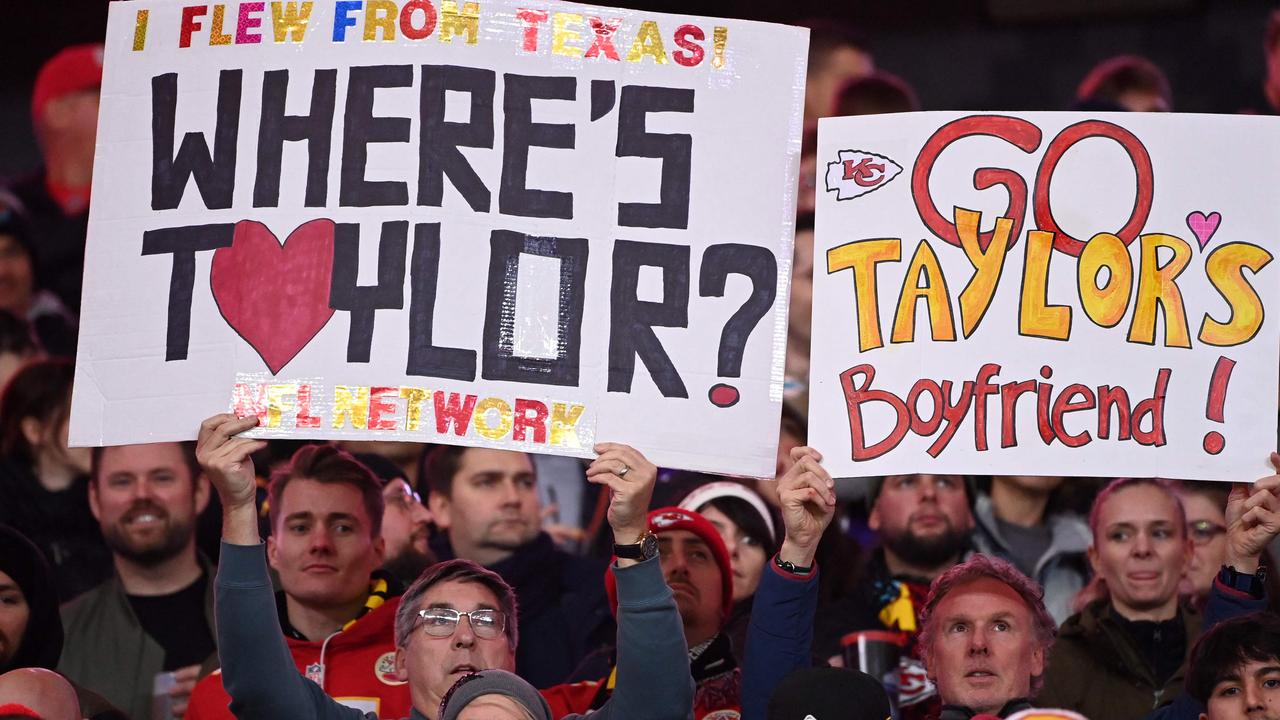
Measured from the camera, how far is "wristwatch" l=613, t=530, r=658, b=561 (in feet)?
11.0

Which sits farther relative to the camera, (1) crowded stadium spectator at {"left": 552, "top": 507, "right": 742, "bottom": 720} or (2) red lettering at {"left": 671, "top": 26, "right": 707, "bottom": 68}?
(1) crowded stadium spectator at {"left": 552, "top": 507, "right": 742, "bottom": 720}

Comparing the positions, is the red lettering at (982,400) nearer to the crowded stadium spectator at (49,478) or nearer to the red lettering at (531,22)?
the red lettering at (531,22)

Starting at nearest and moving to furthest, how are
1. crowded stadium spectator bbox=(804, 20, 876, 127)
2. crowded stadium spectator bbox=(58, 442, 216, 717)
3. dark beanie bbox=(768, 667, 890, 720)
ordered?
dark beanie bbox=(768, 667, 890, 720) → crowded stadium spectator bbox=(58, 442, 216, 717) → crowded stadium spectator bbox=(804, 20, 876, 127)

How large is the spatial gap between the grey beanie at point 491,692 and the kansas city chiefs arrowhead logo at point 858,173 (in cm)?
135

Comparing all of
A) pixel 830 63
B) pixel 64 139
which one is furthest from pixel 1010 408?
pixel 64 139

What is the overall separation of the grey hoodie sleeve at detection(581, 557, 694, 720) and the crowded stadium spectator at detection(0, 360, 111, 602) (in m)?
2.27

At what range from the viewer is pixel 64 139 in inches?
266

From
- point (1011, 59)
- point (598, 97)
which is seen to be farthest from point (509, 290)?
point (1011, 59)

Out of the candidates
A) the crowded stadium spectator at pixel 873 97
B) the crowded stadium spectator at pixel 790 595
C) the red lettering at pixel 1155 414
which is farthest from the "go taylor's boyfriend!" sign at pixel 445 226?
the crowded stadium spectator at pixel 873 97

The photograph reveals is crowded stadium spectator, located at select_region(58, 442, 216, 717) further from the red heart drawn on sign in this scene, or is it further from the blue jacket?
the blue jacket

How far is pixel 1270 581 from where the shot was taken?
448cm

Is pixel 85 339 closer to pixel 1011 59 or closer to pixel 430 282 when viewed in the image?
pixel 430 282

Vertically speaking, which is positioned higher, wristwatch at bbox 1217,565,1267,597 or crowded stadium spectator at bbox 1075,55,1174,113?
crowded stadium spectator at bbox 1075,55,1174,113

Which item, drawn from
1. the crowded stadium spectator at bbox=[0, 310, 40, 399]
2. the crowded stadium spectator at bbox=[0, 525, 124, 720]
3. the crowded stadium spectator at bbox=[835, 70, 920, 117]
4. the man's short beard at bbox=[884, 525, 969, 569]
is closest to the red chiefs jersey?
the crowded stadium spectator at bbox=[0, 525, 124, 720]
